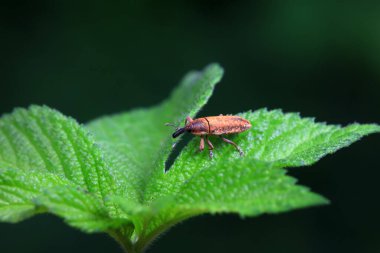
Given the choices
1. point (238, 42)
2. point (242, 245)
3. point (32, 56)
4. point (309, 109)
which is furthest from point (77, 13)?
point (242, 245)

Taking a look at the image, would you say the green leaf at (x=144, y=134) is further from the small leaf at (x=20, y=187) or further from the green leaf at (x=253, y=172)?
the small leaf at (x=20, y=187)

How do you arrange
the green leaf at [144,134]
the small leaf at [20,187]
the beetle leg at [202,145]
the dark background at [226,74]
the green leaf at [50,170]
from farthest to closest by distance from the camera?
the dark background at [226,74]
the green leaf at [144,134]
the beetle leg at [202,145]
the small leaf at [20,187]
the green leaf at [50,170]

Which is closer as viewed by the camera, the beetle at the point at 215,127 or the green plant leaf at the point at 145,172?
the green plant leaf at the point at 145,172

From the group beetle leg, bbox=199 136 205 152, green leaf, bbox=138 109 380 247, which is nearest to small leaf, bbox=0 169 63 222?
green leaf, bbox=138 109 380 247

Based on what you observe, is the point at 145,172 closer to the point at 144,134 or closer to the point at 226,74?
the point at 144,134

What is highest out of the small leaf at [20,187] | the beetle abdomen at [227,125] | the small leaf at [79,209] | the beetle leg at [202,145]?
the beetle abdomen at [227,125]

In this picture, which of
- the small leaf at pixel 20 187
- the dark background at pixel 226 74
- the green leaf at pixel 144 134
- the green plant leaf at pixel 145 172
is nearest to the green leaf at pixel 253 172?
the green plant leaf at pixel 145 172

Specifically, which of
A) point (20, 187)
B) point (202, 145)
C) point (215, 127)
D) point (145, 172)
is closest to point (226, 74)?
point (215, 127)
